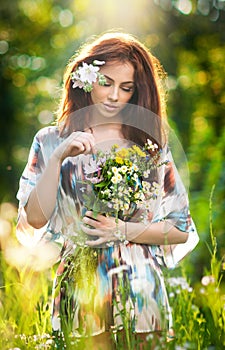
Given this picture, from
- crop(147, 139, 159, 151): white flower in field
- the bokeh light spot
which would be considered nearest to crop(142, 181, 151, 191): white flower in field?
crop(147, 139, 159, 151): white flower in field

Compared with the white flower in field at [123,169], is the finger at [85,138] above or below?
above

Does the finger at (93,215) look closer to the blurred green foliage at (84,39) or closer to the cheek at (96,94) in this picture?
the cheek at (96,94)

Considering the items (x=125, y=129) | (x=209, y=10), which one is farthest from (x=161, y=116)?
(x=209, y=10)

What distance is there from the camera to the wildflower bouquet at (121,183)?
1.97 m

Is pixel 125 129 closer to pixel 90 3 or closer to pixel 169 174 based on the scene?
pixel 169 174

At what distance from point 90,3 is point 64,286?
4387 millimetres

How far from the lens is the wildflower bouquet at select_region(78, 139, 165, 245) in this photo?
6.45 ft

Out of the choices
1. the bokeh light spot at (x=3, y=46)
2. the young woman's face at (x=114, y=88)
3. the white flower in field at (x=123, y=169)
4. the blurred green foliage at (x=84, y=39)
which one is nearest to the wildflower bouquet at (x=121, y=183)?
the white flower in field at (x=123, y=169)

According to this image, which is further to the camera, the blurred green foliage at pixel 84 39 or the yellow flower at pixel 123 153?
the blurred green foliage at pixel 84 39

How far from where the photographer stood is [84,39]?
5.91 metres

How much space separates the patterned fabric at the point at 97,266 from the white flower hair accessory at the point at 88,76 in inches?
6.3

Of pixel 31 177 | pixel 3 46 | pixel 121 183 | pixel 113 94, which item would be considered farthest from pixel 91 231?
pixel 3 46

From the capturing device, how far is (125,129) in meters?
2.12

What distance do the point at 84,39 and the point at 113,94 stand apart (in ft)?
13.1
